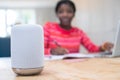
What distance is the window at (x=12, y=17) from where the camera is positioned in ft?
16.7

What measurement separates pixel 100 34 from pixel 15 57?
3.28m

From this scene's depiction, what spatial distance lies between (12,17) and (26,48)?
Answer: 15.3ft

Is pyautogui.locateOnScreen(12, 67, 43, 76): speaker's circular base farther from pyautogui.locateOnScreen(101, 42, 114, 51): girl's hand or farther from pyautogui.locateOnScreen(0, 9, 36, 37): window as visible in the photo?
pyautogui.locateOnScreen(0, 9, 36, 37): window

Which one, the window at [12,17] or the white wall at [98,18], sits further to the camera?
the window at [12,17]

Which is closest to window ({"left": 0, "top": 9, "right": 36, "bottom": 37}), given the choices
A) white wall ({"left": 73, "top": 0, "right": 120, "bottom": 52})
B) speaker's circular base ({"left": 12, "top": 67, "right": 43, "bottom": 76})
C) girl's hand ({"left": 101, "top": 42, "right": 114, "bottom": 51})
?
white wall ({"left": 73, "top": 0, "right": 120, "bottom": 52})

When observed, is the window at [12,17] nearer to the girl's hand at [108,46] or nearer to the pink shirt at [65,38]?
the pink shirt at [65,38]

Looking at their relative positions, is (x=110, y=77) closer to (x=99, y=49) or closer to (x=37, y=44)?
(x=37, y=44)

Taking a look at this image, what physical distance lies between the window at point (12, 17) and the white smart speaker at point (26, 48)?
4.26 meters

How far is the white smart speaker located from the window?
4.26m

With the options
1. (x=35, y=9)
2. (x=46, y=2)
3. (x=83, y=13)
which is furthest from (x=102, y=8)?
(x=35, y=9)

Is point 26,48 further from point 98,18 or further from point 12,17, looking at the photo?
point 12,17

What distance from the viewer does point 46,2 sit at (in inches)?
197

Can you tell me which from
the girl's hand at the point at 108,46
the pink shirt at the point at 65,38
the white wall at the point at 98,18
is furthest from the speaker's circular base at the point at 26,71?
the white wall at the point at 98,18

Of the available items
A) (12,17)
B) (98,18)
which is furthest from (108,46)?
(12,17)
